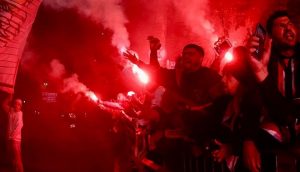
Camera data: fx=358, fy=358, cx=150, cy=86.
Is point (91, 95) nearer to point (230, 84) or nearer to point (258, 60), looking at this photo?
Answer: point (230, 84)

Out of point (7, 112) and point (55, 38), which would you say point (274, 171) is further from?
point (55, 38)

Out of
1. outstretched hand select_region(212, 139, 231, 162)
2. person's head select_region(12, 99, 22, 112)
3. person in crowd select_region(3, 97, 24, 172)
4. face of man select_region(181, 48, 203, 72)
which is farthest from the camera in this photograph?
person's head select_region(12, 99, 22, 112)

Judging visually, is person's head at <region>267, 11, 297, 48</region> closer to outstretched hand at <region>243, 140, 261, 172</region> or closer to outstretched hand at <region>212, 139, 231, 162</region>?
outstretched hand at <region>243, 140, 261, 172</region>

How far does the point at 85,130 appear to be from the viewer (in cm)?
1382

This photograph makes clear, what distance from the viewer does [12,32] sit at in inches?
275

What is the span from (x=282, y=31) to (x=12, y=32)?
5.33 m

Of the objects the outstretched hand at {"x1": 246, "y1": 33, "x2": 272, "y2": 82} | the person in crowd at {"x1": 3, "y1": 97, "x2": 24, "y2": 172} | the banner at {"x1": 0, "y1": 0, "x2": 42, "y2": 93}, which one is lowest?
the person in crowd at {"x1": 3, "y1": 97, "x2": 24, "y2": 172}

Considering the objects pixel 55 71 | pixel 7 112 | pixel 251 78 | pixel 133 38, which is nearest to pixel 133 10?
pixel 133 38

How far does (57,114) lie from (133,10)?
4.60m

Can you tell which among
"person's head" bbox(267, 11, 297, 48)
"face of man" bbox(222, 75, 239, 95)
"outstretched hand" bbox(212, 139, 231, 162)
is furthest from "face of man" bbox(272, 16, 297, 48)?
"outstretched hand" bbox(212, 139, 231, 162)

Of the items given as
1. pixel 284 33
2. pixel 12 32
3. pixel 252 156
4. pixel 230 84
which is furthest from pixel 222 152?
pixel 12 32

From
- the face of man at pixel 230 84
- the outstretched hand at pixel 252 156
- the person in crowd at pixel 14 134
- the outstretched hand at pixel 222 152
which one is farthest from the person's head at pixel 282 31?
the person in crowd at pixel 14 134

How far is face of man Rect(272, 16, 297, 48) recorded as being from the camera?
3.39 metres

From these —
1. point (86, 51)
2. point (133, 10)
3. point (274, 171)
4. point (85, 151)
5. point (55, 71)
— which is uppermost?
point (133, 10)
